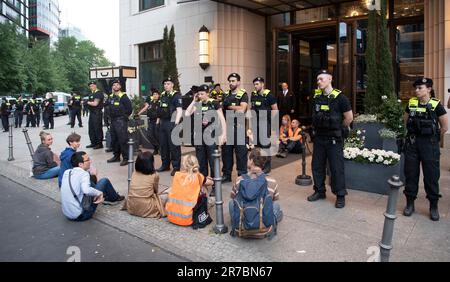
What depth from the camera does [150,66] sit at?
687 inches

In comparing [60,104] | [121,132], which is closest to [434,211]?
[121,132]

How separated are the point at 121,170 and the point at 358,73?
25.2ft

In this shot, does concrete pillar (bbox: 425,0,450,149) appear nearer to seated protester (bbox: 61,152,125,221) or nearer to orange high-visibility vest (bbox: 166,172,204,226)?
orange high-visibility vest (bbox: 166,172,204,226)

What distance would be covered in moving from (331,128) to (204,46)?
31.3 feet

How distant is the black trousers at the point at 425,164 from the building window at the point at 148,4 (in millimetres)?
13508

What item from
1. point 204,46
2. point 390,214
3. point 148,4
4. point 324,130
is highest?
point 148,4

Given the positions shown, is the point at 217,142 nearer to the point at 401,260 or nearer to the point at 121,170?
the point at 121,170

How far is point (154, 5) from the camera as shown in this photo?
1678 cm

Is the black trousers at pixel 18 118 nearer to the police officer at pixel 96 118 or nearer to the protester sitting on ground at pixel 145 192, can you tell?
the police officer at pixel 96 118

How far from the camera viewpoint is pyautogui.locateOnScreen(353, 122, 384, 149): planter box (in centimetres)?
880

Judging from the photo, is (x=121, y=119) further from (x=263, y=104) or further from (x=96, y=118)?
(x=263, y=104)

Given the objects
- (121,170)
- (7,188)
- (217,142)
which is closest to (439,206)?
(217,142)

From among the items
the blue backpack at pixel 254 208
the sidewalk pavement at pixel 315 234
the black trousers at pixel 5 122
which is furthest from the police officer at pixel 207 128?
the black trousers at pixel 5 122

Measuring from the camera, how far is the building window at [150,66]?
55.7 ft
